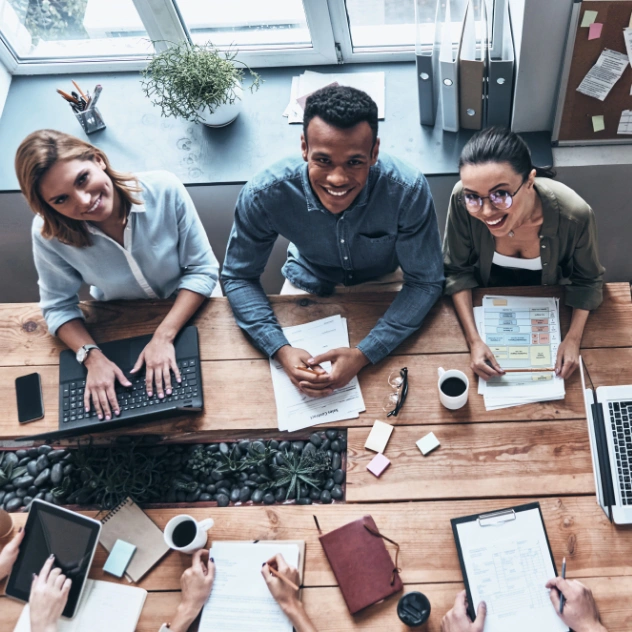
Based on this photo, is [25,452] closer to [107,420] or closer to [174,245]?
[107,420]

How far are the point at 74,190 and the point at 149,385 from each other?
1.85 feet

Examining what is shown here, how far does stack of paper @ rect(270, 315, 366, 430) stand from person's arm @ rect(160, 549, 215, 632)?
41 centimetres

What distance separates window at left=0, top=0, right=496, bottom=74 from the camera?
238 cm

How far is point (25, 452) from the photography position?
182cm

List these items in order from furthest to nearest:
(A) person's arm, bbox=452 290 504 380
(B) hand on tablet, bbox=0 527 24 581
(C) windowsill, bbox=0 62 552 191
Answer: (C) windowsill, bbox=0 62 552 191 < (A) person's arm, bbox=452 290 504 380 < (B) hand on tablet, bbox=0 527 24 581

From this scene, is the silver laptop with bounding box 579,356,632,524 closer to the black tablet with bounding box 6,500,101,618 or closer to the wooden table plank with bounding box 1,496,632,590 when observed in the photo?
the wooden table plank with bounding box 1,496,632,590

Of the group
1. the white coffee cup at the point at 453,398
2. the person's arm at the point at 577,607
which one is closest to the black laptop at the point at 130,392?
the white coffee cup at the point at 453,398

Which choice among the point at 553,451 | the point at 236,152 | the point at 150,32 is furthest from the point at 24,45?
the point at 553,451

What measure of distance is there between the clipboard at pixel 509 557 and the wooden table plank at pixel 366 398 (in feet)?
0.84

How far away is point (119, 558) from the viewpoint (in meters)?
1.56

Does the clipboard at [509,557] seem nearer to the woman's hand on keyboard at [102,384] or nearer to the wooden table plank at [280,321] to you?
the wooden table plank at [280,321]

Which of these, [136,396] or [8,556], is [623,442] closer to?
[136,396]

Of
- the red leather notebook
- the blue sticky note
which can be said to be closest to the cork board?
the red leather notebook

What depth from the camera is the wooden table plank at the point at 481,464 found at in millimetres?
1547
